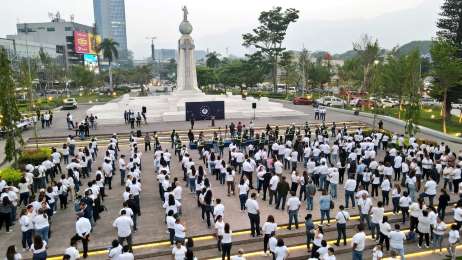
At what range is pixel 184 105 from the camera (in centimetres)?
3644

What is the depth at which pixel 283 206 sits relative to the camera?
1417cm

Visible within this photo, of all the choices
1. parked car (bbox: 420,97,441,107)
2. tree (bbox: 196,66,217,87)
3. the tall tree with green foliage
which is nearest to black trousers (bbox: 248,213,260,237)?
the tall tree with green foliage

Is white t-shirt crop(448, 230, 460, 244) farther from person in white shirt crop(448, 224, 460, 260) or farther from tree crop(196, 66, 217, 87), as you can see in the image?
tree crop(196, 66, 217, 87)

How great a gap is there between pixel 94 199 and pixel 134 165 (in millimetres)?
3333

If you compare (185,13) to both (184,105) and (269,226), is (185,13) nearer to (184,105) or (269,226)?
(184,105)

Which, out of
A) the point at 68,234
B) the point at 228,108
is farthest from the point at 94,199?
the point at 228,108

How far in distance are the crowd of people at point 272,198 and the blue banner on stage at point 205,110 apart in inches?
488

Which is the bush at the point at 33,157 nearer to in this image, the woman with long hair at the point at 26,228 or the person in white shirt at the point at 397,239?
the woman with long hair at the point at 26,228

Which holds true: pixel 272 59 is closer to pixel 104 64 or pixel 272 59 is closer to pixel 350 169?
pixel 350 169

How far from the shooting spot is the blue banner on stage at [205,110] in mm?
34188

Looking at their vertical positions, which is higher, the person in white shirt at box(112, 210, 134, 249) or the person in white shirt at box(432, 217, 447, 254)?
the person in white shirt at box(112, 210, 134, 249)

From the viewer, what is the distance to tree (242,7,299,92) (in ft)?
194

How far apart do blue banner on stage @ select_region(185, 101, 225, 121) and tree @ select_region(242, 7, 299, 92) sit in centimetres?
2874

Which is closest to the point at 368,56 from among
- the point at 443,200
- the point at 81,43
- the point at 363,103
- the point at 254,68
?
the point at 363,103
